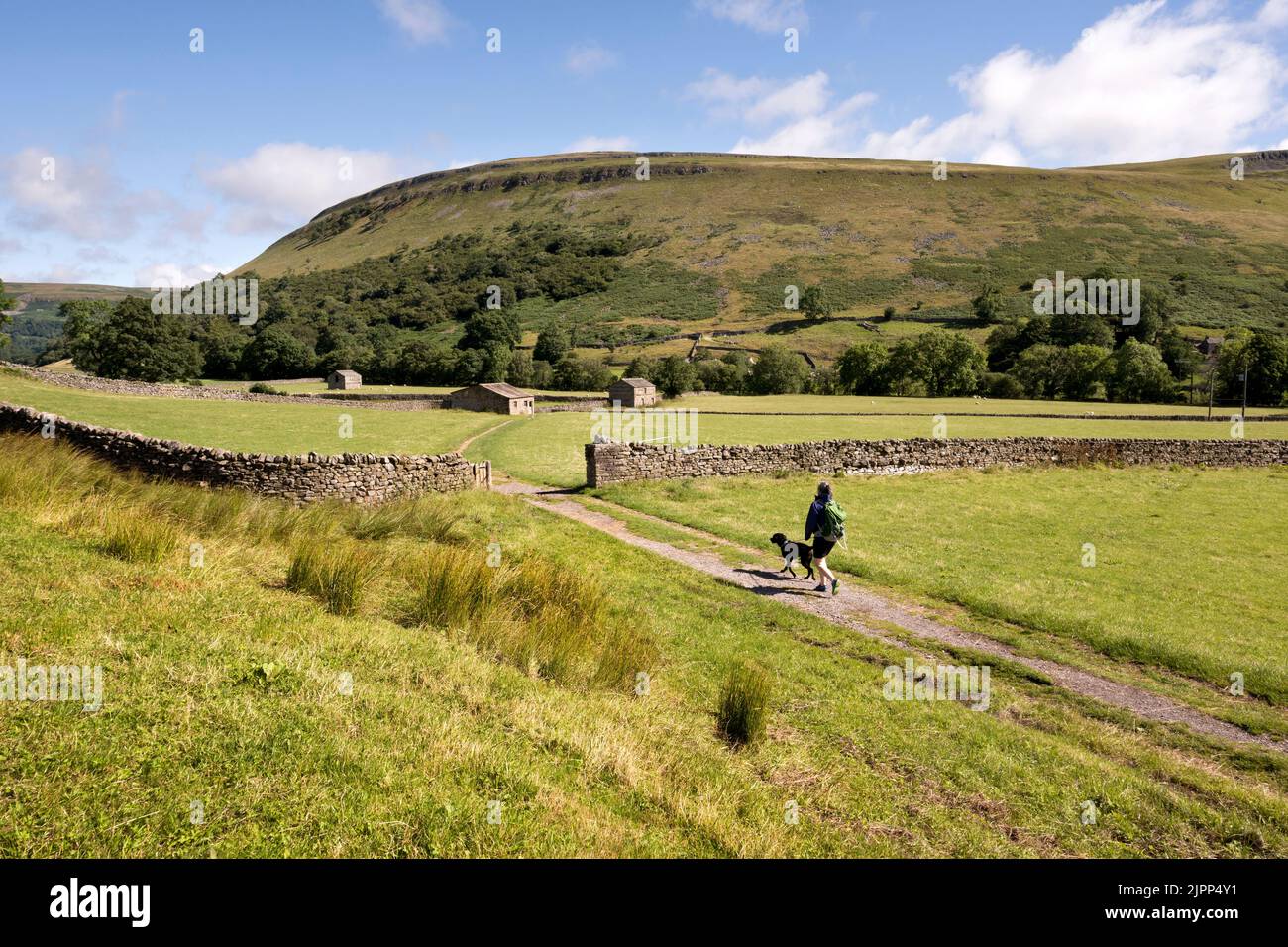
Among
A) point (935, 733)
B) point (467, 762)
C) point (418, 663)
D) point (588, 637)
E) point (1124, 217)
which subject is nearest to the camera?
point (467, 762)

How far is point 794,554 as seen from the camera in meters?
14.4

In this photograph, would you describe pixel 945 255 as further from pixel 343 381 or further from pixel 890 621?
pixel 890 621

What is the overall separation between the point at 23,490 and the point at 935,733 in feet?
40.8

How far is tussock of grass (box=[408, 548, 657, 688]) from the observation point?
7.85m

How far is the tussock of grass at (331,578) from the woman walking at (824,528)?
7848mm

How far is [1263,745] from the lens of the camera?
309 inches

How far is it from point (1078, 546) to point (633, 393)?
5653cm

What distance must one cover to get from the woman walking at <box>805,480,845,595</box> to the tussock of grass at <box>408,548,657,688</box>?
14.8 ft

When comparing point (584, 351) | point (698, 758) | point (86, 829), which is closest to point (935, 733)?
point (698, 758)

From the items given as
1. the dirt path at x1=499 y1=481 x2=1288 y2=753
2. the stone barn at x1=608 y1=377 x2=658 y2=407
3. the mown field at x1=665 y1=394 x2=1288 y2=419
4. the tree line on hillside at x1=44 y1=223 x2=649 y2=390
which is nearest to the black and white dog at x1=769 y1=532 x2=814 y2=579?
the dirt path at x1=499 y1=481 x2=1288 y2=753

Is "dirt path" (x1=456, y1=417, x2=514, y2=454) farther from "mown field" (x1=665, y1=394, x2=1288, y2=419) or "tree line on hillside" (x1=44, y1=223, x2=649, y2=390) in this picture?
"tree line on hillside" (x1=44, y1=223, x2=649, y2=390)

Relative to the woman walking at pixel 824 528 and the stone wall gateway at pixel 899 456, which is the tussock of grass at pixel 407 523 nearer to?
the woman walking at pixel 824 528

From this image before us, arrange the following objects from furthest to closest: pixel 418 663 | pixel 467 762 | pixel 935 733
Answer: pixel 935 733 → pixel 418 663 → pixel 467 762
